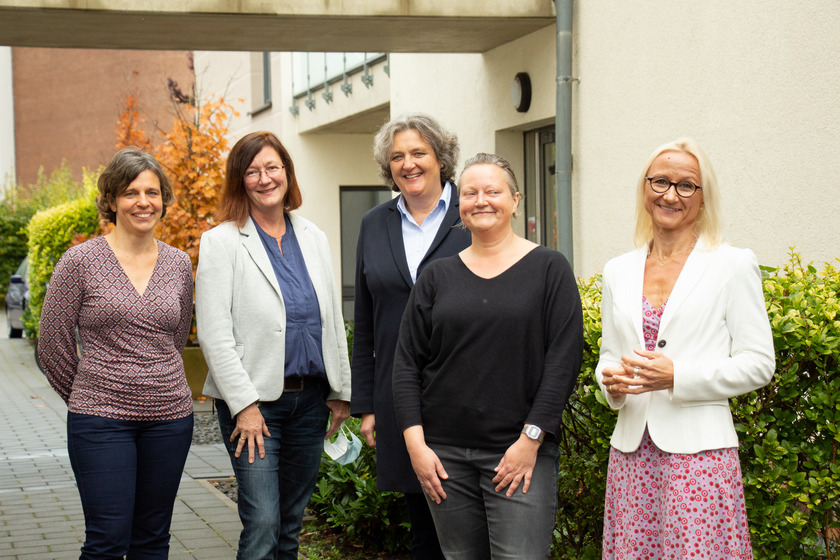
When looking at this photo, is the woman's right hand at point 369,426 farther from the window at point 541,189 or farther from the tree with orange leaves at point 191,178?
the tree with orange leaves at point 191,178

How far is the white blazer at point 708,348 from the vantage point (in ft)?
9.86

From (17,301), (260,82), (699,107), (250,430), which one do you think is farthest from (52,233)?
(250,430)

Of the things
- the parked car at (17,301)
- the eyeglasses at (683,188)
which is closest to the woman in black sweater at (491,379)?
the eyeglasses at (683,188)

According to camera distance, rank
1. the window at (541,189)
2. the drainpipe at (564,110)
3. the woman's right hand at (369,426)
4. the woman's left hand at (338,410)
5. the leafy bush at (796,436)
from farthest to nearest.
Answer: the window at (541,189), the drainpipe at (564,110), the woman's left hand at (338,410), the woman's right hand at (369,426), the leafy bush at (796,436)

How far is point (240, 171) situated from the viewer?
401 centimetres

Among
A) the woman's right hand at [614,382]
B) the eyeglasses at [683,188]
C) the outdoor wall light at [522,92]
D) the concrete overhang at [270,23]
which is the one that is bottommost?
the woman's right hand at [614,382]

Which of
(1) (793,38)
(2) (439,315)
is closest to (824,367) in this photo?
(2) (439,315)

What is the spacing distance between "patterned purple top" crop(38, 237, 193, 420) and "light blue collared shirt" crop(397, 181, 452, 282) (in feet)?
3.22

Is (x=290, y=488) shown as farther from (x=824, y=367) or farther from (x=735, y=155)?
(x=735, y=155)

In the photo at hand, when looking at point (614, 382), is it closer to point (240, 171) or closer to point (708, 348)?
point (708, 348)

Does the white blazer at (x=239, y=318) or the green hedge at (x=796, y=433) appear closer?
the green hedge at (x=796, y=433)

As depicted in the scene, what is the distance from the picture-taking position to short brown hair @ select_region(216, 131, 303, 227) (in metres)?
3.99

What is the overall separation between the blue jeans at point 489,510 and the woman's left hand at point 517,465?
4 cm

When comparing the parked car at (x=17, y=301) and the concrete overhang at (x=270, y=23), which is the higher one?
the concrete overhang at (x=270, y=23)
